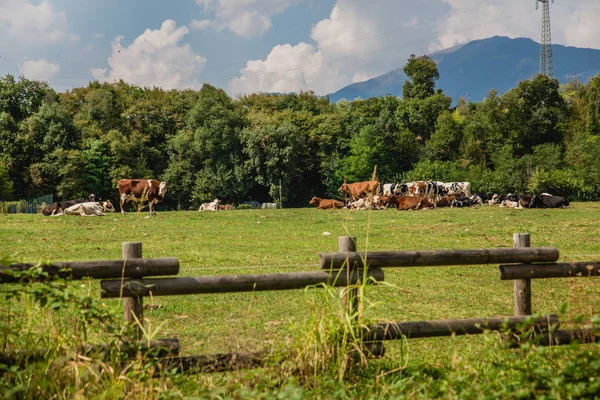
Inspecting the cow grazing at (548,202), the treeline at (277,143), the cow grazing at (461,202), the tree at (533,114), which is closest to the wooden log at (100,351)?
the cow grazing at (548,202)

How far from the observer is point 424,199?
39.4 m

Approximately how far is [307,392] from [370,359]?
1.02 m

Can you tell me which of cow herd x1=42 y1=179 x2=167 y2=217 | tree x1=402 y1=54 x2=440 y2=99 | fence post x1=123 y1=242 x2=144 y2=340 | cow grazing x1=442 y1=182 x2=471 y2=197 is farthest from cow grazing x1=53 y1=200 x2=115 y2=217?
tree x1=402 y1=54 x2=440 y2=99

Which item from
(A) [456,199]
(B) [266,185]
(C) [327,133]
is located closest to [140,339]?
(A) [456,199]

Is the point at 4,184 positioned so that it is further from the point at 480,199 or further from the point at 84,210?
the point at 480,199

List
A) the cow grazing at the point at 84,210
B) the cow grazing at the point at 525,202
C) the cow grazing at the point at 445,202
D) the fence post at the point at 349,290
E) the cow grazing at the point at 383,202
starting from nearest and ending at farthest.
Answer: the fence post at the point at 349,290, the cow grazing at the point at 84,210, the cow grazing at the point at 525,202, the cow grazing at the point at 383,202, the cow grazing at the point at 445,202

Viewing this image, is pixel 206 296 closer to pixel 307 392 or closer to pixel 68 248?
pixel 307 392

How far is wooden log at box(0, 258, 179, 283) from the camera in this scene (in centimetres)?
525

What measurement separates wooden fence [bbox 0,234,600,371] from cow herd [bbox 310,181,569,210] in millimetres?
24775

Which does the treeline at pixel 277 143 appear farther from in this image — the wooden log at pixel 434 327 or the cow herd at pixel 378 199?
the wooden log at pixel 434 327

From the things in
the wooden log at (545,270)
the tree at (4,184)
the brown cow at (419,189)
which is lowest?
the wooden log at (545,270)

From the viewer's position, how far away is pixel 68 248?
15164 mm

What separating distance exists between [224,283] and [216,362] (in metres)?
0.78

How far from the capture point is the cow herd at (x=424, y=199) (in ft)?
127
